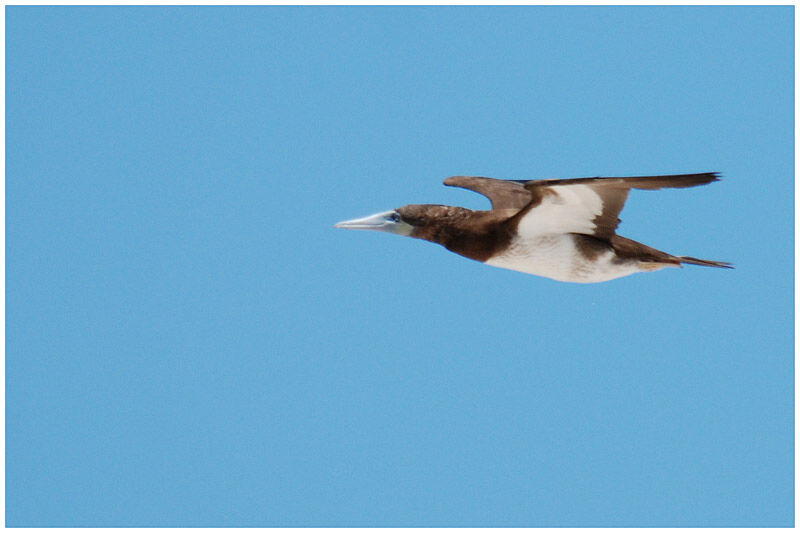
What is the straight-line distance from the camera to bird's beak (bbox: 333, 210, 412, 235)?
25.9 feet

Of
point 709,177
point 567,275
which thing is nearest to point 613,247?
point 567,275

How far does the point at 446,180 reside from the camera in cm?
887

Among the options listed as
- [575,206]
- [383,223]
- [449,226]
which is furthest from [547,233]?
[383,223]

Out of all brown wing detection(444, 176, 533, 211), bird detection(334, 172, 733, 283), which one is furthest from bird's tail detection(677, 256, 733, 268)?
brown wing detection(444, 176, 533, 211)

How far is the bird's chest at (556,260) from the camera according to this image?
7.55m

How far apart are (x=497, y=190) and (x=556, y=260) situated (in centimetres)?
117

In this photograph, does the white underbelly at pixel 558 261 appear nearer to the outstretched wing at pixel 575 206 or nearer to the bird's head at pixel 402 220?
the outstretched wing at pixel 575 206

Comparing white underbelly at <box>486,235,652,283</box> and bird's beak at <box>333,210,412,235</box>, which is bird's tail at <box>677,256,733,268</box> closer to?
white underbelly at <box>486,235,652,283</box>

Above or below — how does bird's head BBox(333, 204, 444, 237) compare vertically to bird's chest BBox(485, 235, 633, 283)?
above

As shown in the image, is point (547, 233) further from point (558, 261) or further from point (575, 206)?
point (575, 206)

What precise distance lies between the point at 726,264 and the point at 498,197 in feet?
5.71

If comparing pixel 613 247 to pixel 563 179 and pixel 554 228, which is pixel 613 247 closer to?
pixel 554 228

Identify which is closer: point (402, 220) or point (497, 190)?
point (402, 220)

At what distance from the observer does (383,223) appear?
7.92 m
